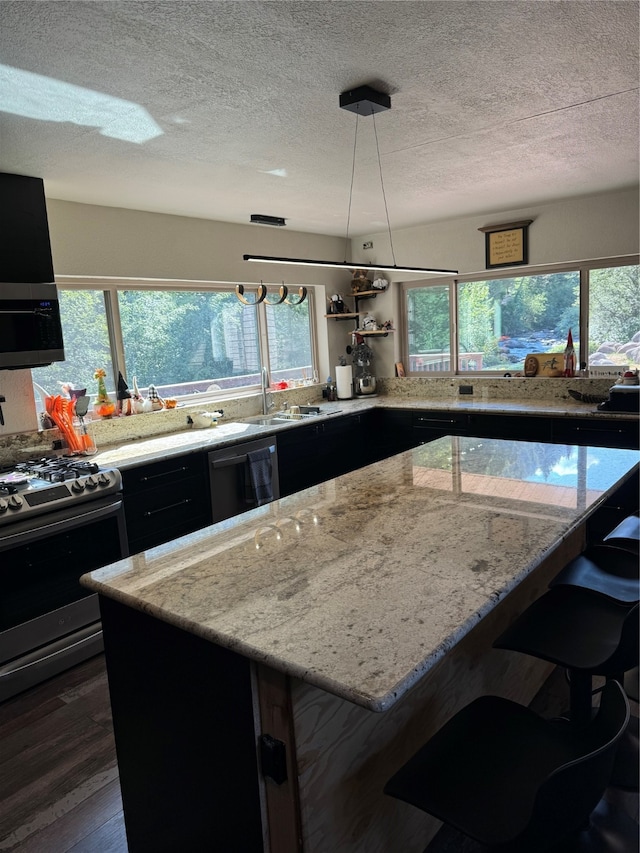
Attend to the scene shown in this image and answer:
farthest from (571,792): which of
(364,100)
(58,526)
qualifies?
(58,526)

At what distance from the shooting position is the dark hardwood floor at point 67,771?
1820mm

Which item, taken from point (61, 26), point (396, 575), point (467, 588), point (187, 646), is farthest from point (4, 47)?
point (467, 588)

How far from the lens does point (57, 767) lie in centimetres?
213

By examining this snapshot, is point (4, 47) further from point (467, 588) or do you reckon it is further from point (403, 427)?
point (403, 427)

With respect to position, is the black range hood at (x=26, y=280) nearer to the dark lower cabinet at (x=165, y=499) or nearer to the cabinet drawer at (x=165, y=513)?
the dark lower cabinet at (x=165, y=499)

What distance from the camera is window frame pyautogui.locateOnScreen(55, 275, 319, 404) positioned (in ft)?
12.4

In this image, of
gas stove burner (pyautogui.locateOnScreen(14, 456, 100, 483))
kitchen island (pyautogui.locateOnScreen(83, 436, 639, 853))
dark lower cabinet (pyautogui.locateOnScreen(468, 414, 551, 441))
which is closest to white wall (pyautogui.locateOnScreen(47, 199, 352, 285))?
gas stove burner (pyautogui.locateOnScreen(14, 456, 100, 483))

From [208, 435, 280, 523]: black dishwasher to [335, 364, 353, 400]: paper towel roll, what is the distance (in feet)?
5.11

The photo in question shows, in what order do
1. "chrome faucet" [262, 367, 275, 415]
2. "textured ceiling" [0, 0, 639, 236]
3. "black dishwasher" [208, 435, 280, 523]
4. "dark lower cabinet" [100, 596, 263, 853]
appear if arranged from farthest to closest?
"chrome faucet" [262, 367, 275, 415], "black dishwasher" [208, 435, 280, 523], "textured ceiling" [0, 0, 639, 236], "dark lower cabinet" [100, 596, 263, 853]

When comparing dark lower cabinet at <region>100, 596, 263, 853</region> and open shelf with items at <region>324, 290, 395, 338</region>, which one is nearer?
dark lower cabinet at <region>100, 596, 263, 853</region>

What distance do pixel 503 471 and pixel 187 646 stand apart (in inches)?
62.5

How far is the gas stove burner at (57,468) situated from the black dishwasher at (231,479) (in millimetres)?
803

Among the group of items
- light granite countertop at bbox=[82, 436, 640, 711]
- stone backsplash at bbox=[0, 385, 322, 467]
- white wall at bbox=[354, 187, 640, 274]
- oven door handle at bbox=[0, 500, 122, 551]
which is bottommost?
oven door handle at bbox=[0, 500, 122, 551]

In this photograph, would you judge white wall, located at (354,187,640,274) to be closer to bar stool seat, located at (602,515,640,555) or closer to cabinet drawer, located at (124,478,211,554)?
bar stool seat, located at (602,515,640,555)
